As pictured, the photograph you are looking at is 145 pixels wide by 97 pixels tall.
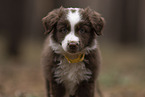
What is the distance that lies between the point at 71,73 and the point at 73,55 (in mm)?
344

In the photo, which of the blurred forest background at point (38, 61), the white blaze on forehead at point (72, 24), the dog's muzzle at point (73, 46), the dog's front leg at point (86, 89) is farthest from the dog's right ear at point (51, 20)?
the blurred forest background at point (38, 61)

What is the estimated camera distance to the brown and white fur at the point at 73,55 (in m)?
5.18

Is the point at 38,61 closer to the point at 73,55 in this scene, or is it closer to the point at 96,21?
the point at 73,55

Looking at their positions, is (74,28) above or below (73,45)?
above

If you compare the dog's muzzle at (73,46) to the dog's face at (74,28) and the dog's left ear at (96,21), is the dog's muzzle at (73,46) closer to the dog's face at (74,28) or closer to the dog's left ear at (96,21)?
the dog's face at (74,28)

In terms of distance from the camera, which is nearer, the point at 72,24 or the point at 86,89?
the point at 72,24

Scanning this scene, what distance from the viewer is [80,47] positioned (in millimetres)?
5000

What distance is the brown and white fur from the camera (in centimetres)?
518

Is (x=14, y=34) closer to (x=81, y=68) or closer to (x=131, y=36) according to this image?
(x=81, y=68)

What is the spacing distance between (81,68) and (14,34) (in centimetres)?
790

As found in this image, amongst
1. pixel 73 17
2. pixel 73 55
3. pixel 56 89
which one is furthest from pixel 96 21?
pixel 56 89

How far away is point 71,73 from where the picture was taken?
17.5 feet

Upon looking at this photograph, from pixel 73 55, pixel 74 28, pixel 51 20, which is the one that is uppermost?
pixel 51 20

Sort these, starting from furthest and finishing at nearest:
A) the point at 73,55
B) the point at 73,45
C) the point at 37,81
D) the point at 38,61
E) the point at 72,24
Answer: the point at 38,61
the point at 37,81
the point at 73,55
the point at 72,24
the point at 73,45
